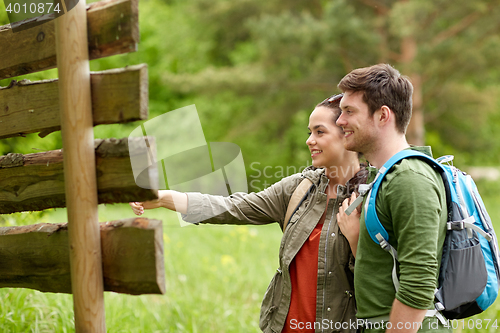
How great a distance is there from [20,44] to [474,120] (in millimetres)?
15035

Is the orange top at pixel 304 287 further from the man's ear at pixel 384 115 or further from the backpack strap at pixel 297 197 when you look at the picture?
the man's ear at pixel 384 115

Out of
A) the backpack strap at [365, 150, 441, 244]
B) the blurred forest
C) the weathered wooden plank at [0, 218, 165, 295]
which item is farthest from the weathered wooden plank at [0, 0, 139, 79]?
the blurred forest

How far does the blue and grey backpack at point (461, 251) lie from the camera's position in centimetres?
163

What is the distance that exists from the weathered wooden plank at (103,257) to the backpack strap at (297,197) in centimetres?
89

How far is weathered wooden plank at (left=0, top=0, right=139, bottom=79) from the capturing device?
1460 millimetres

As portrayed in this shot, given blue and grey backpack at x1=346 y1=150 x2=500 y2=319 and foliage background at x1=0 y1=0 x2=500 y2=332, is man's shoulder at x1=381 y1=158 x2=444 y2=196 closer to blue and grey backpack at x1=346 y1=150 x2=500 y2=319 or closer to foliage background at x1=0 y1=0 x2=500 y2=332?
blue and grey backpack at x1=346 y1=150 x2=500 y2=319

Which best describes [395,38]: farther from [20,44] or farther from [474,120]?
[20,44]

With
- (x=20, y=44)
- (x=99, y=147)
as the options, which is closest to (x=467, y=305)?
(x=99, y=147)

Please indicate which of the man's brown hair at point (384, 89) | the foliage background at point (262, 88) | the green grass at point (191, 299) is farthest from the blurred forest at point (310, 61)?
the man's brown hair at point (384, 89)

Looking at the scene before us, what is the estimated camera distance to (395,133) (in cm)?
187

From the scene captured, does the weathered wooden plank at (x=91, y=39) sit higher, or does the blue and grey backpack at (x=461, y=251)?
the weathered wooden plank at (x=91, y=39)

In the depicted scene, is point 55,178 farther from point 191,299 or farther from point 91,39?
point 191,299

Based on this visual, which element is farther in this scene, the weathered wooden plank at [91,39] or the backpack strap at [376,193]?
the backpack strap at [376,193]

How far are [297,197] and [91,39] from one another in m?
1.26
